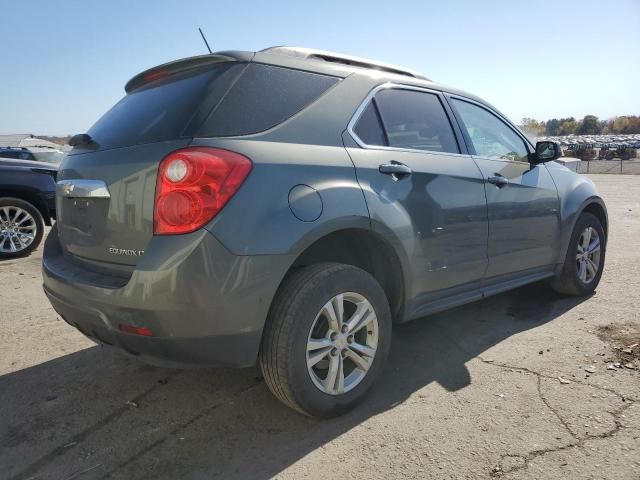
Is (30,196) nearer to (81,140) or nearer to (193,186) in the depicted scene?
(81,140)

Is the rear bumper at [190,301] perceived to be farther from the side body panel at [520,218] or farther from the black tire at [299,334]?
the side body panel at [520,218]

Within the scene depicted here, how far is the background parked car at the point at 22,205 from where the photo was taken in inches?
261

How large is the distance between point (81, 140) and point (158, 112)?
60cm

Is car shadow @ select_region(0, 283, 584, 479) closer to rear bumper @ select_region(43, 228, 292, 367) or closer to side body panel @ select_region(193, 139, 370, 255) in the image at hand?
rear bumper @ select_region(43, 228, 292, 367)

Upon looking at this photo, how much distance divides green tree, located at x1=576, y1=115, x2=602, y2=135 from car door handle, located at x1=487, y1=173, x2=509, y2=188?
14537cm

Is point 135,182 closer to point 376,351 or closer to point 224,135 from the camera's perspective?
point 224,135

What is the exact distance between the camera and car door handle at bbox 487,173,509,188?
136 inches

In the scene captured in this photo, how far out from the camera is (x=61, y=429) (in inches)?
98.7

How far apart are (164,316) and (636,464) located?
2100 mm

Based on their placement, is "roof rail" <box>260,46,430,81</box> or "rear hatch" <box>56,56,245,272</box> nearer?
"rear hatch" <box>56,56,245,272</box>

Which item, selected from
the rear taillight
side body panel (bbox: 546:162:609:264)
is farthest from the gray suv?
side body panel (bbox: 546:162:609:264)

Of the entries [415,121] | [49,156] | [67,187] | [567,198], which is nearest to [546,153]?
[567,198]

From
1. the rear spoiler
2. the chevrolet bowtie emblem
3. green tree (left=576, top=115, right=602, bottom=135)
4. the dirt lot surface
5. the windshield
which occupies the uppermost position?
green tree (left=576, top=115, right=602, bottom=135)

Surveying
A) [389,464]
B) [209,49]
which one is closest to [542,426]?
[389,464]
